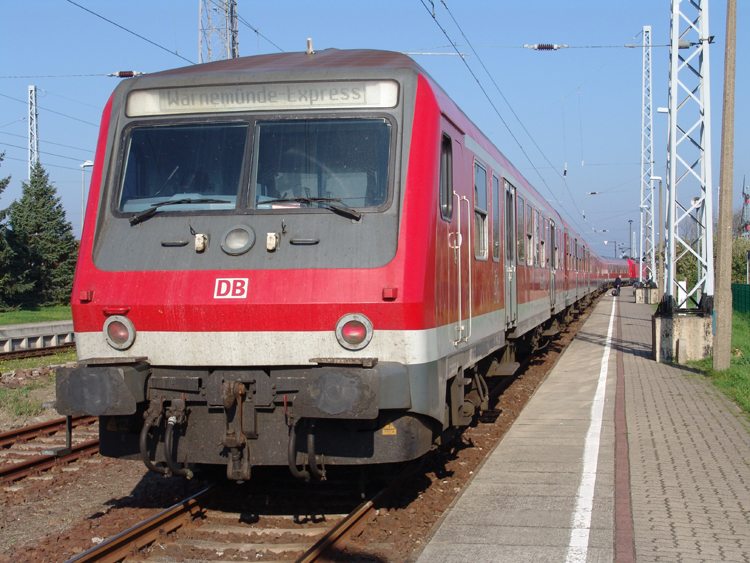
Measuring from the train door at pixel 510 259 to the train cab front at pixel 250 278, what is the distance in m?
4.32

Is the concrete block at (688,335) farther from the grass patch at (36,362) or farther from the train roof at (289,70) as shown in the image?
the grass patch at (36,362)

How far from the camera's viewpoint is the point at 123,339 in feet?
17.1

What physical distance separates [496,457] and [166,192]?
4297mm

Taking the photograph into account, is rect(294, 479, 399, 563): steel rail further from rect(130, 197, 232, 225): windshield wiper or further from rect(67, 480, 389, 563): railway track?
rect(130, 197, 232, 225): windshield wiper

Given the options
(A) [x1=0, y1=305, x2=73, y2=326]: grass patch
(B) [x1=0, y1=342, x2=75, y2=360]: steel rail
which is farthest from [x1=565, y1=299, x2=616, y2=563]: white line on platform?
(A) [x1=0, y1=305, x2=73, y2=326]: grass patch

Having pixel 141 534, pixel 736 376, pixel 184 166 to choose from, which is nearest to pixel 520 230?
pixel 736 376

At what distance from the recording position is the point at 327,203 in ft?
17.3

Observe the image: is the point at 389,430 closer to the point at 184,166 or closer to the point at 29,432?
the point at 184,166

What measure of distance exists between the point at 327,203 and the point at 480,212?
2.78 metres

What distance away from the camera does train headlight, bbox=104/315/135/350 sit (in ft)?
17.1

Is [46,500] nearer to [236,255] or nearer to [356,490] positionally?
[356,490]

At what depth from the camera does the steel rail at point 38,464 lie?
292 inches

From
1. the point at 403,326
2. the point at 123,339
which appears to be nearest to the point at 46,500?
the point at 123,339

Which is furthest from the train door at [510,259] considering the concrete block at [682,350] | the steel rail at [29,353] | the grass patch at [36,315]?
the grass patch at [36,315]
